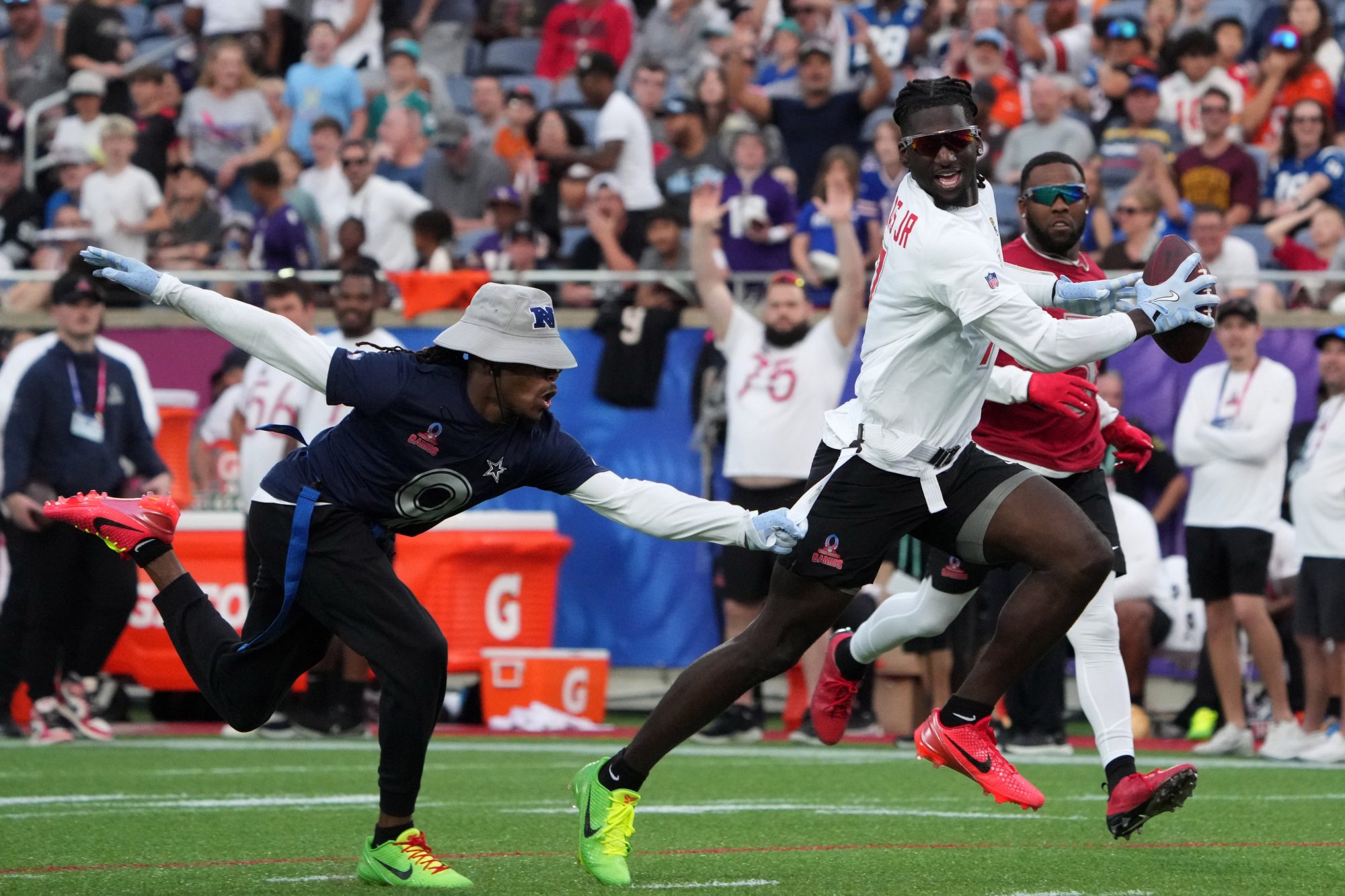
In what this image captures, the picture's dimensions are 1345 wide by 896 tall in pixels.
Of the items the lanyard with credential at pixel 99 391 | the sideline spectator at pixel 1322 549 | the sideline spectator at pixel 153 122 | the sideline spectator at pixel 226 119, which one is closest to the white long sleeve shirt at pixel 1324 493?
the sideline spectator at pixel 1322 549

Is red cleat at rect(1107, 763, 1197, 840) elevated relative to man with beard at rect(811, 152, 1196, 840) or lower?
lower

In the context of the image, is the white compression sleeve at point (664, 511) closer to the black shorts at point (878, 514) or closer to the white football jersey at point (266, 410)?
the black shorts at point (878, 514)

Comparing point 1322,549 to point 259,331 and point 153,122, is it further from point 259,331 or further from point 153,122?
point 153,122

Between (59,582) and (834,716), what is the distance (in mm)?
5538

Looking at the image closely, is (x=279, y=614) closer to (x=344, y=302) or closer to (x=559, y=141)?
(x=344, y=302)

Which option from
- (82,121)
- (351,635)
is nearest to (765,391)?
(351,635)

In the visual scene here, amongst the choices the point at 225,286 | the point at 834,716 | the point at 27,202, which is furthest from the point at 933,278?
Result: the point at 27,202

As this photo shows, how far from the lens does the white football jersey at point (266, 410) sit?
→ 11.2 metres

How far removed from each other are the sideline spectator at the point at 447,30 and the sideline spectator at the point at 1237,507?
9196 millimetres

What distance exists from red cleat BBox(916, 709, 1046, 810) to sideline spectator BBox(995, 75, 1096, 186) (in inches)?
304

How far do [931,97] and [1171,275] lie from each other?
876 mm

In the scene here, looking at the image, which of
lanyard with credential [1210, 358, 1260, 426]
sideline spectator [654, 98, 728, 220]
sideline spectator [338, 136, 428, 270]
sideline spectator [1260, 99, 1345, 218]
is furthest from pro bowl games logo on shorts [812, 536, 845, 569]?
sideline spectator [338, 136, 428, 270]

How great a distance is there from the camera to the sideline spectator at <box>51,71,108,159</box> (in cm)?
1628

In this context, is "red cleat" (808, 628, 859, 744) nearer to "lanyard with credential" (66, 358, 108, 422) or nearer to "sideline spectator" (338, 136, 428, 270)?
"lanyard with credential" (66, 358, 108, 422)
